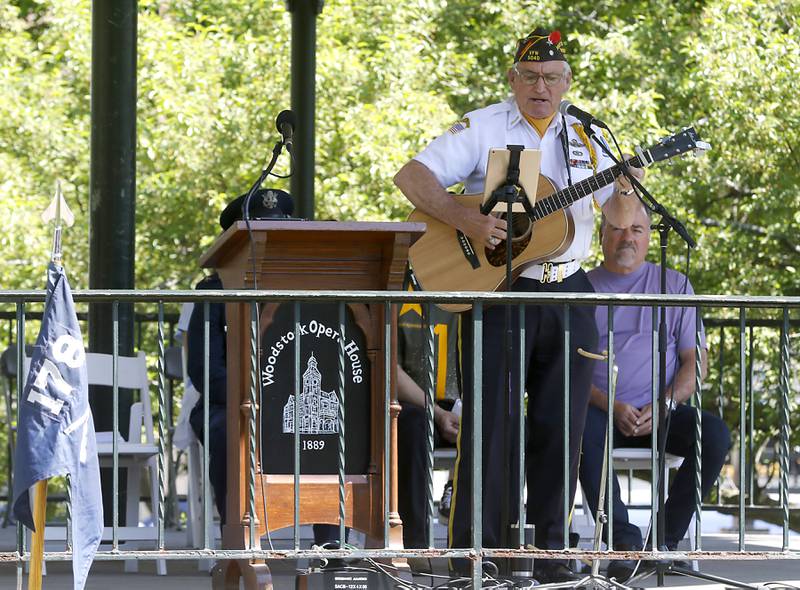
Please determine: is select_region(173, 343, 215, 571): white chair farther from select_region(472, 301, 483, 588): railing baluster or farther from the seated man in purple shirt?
select_region(472, 301, 483, 588): railing baluster

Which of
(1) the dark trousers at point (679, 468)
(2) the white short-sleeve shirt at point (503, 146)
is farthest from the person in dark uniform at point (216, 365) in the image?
(1) the dark trousers at point (679, 468)

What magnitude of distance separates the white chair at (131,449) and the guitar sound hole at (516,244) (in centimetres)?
191

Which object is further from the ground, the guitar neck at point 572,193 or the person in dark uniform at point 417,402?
the guitar neck at point 572,193

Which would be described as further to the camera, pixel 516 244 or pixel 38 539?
pixel 516 244

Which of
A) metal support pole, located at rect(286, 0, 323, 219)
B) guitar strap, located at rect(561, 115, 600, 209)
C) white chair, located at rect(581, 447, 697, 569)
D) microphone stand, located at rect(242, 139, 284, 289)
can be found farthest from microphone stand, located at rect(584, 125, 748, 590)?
metal support pole, located at rect(286, 0, 323, 219)

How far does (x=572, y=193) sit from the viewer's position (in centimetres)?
516

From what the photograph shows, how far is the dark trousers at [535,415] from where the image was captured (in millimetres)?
5020

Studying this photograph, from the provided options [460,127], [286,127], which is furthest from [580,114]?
[286,127]

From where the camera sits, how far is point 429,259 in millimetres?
5312

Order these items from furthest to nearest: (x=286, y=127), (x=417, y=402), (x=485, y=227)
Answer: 1. (x=417, y=402)
2. (x=485, y=227)
3. (x=286, y=127)

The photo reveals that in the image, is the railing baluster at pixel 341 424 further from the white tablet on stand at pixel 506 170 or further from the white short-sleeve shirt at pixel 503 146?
the white short-sleeve shirt at pixel 503 146

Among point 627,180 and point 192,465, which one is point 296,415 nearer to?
point 627,180

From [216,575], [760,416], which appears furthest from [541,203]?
[760,416]

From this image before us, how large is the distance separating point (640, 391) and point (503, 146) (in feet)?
4.97
